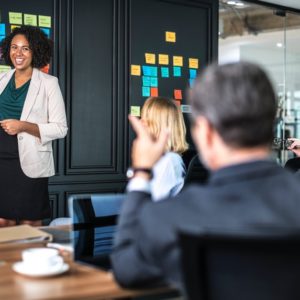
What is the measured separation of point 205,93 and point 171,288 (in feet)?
1.96

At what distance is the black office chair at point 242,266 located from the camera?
96 centimetres

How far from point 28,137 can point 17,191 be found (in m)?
0.38

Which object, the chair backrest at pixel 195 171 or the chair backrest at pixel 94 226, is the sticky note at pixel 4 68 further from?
the chair backrest at pixel 94 226

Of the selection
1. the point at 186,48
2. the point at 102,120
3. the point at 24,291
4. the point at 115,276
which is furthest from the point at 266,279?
the point at 186,48

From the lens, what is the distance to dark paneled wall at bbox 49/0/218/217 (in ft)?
15.7

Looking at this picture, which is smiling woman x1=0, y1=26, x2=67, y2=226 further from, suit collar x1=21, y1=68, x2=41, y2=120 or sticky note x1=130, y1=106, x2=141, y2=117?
sticky note x1=130, y1=106, x2=141, y2=117

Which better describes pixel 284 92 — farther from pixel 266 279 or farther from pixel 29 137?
pixel 266 279

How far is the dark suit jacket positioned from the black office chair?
10cm

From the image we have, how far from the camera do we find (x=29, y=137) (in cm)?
385

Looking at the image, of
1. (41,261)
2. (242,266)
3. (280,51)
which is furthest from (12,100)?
(280,51)

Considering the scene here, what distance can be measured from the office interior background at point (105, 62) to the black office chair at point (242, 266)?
384 centimetres

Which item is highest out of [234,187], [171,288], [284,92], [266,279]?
[284,92]

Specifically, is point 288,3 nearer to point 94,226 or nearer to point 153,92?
point 153,92

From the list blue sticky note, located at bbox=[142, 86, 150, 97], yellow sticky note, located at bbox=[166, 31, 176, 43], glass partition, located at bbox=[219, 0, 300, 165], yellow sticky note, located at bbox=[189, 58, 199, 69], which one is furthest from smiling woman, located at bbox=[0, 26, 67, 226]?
glass partition, located at bbox=[219, 0, 300, 165]
